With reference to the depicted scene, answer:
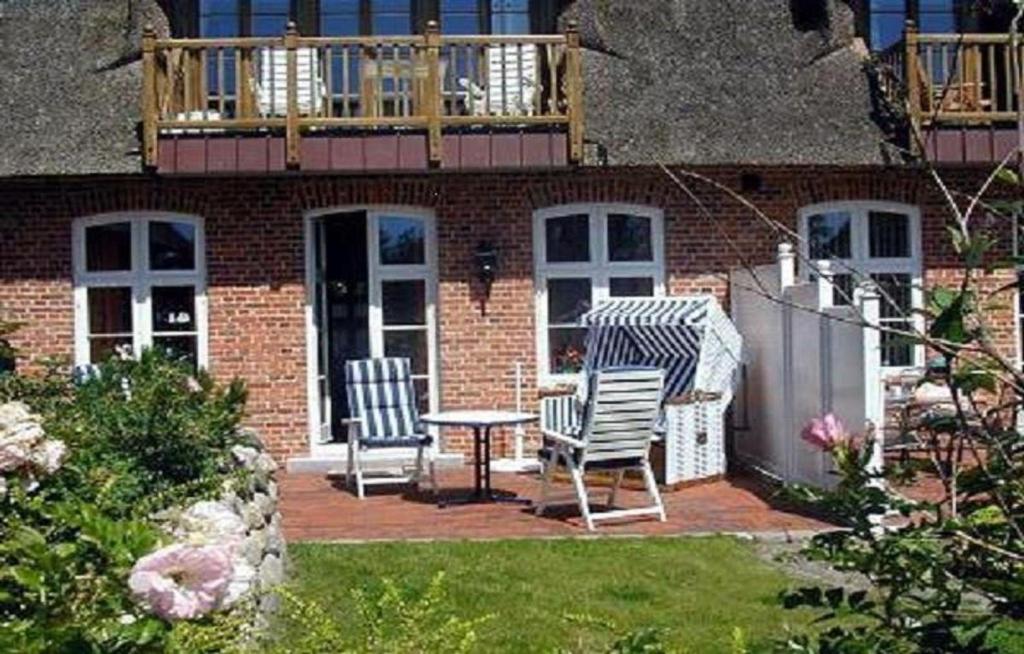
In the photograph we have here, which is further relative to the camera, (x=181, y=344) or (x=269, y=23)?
(x=269, y=23)

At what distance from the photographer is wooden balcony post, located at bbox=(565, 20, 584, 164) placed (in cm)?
1222

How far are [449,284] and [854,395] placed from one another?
4689 millimetres

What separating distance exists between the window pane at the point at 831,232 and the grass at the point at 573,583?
221 inches

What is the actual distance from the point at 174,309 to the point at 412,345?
7.73ft

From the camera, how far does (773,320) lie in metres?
11.8

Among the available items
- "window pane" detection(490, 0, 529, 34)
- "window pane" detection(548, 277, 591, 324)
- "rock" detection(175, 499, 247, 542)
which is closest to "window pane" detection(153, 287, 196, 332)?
"window pane" detection(548, 277, 591, 324)

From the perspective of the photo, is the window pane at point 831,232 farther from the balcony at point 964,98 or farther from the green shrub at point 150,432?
the green shrub at point 150,432

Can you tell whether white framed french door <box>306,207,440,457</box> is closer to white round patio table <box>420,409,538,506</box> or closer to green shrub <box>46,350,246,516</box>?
white round patio table <box>420,409,538,506</box>

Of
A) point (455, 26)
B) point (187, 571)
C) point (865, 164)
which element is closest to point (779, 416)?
point (865, 164)

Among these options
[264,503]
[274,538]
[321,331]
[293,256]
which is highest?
[293,256]

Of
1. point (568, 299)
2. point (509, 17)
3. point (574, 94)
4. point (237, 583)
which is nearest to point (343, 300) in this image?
point (568, 299)

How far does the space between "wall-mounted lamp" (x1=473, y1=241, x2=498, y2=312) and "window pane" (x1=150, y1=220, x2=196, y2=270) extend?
2.78 metres

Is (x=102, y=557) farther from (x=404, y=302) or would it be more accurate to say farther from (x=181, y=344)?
(x=181, y=344)

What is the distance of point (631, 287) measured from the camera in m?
13.4
